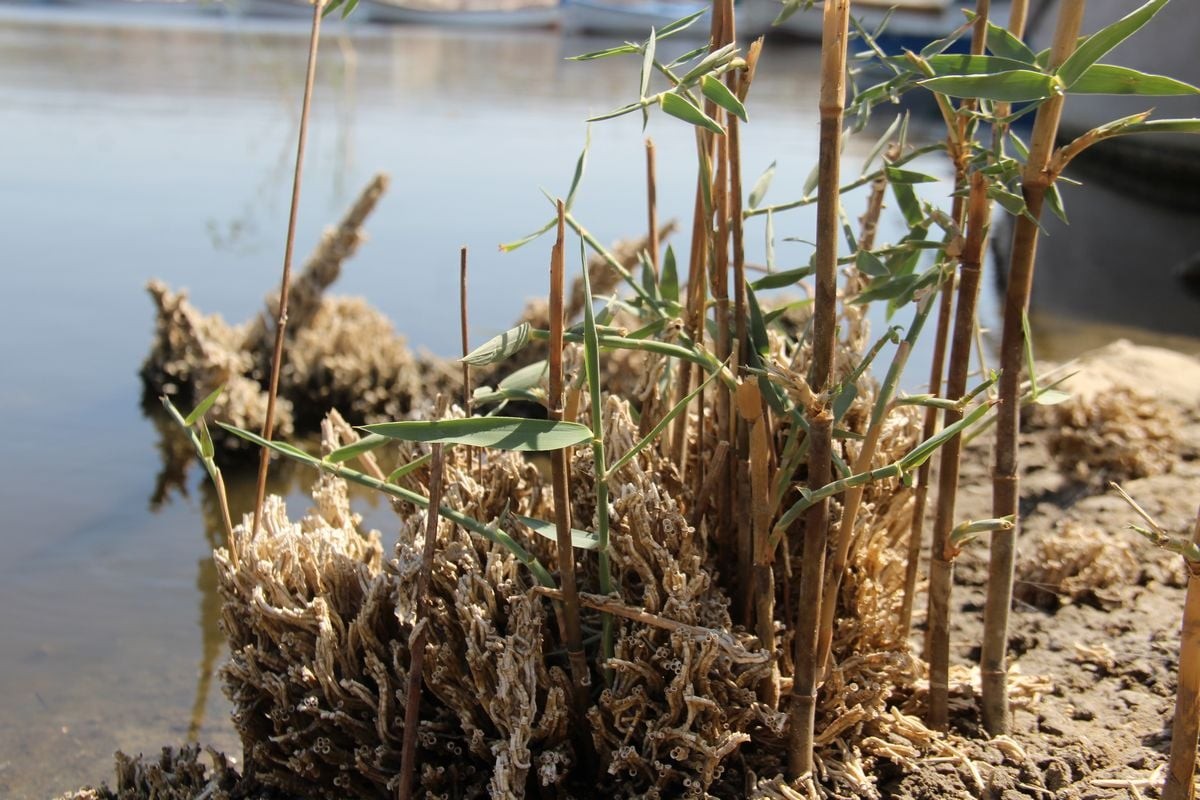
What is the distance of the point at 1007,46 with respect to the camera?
144cm

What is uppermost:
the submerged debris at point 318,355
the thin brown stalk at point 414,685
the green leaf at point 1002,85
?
the green leaf at point 1002,85

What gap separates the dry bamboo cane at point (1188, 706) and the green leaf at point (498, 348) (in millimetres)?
863

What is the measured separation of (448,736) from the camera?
5.77 feet

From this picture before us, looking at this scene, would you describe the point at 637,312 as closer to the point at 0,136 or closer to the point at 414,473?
the point at 414,473

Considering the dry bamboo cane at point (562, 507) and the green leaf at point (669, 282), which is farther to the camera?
the green leaf at point (669, 282)

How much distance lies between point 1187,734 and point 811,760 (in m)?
0.50

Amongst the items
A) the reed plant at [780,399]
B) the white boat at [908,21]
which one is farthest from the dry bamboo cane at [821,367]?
the white boat at [908,21]

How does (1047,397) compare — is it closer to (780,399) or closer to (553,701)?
(780,399)

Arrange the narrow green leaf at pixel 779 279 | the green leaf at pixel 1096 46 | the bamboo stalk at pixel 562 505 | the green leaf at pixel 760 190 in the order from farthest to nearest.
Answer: the green leaf at pixel 760 190
the narrow green leaf at pixel 779 279
the bamboo stalk at pixel 562 505
the green leaf at pixel 1096 46

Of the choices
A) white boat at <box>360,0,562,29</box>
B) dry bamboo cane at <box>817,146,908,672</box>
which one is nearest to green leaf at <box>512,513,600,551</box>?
dry bamboo cane at <box>817,146,908,672</box>

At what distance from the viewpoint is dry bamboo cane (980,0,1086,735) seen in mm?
1498

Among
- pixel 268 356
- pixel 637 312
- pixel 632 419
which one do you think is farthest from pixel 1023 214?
pixel 268 356

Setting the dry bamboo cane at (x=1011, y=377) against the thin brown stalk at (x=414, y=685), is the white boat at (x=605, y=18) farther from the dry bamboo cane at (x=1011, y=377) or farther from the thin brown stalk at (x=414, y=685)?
the thin brown stalk at (x=414, y=685)

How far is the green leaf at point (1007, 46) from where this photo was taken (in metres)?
1.43
